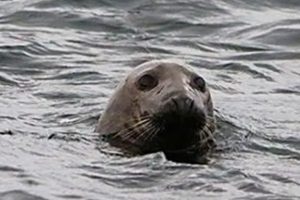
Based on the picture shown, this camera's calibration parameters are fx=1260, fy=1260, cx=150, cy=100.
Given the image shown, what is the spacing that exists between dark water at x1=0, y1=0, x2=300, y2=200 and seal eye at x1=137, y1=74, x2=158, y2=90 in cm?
60

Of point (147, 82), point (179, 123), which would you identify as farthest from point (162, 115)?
point (147, 82)

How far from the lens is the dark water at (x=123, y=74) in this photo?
8.37 m

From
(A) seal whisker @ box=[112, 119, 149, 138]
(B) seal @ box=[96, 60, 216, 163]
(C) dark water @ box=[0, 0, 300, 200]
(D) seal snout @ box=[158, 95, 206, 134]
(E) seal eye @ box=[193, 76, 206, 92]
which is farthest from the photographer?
(E) seal eye @ box=[193, 76, 206, 92]

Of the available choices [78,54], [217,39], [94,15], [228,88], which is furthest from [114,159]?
[94,15]

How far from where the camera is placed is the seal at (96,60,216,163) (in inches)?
Result: 356

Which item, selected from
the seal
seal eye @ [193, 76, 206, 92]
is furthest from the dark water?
seal eye @ [193, 76, 206, 92]

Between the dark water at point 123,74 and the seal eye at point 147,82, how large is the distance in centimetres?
60

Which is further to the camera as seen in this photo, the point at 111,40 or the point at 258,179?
the point at 111,40

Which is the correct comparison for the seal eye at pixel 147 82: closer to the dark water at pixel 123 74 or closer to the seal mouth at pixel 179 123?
the seal mouth at pixel 179 123

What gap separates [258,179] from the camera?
335 inches

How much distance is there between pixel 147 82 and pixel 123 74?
314cm

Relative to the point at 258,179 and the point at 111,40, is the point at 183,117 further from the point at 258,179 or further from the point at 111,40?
the point at 111,40

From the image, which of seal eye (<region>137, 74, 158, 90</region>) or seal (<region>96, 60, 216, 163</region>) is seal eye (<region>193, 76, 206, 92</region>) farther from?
seal eye (<region>137, 74, 158, 90</region>)

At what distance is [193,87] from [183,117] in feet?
2.03
